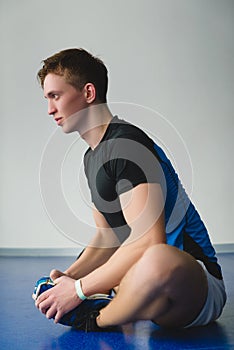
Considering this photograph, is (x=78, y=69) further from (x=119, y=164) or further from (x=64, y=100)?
(x=119, y=164)

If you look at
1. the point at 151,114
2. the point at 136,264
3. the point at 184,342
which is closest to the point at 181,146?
the point at 151,114

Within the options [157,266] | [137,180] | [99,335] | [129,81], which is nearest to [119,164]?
[137,180]

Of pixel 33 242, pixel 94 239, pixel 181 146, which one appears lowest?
pixel 33 242

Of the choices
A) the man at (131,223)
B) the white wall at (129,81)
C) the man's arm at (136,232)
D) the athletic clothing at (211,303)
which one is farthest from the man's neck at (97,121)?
the white wall at (129,81)

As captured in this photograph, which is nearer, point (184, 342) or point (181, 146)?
point (184, 342)

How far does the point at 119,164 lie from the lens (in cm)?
148

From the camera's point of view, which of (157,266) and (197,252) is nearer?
(157,266)

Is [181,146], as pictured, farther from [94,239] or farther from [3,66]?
[3,66]

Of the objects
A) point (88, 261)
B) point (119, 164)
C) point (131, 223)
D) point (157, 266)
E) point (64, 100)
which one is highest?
point (64, 100)

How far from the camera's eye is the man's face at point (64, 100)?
1.63 metres

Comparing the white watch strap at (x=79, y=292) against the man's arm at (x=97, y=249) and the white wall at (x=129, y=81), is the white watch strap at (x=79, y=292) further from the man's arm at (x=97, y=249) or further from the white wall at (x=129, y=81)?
the white wall at (x=129, y=81)

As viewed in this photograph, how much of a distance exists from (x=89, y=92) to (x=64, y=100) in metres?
0.08

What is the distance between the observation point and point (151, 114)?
1608 millimetres

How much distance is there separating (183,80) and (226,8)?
2.28 ft
